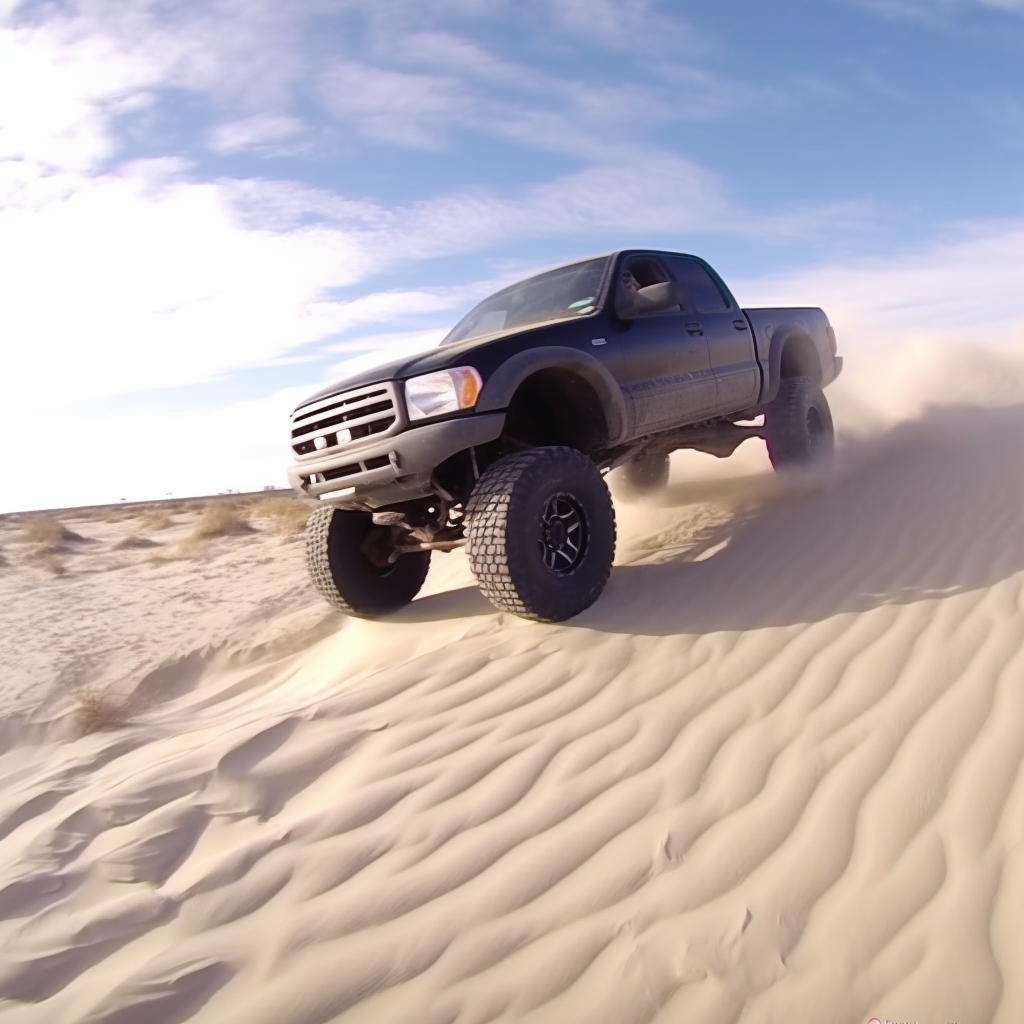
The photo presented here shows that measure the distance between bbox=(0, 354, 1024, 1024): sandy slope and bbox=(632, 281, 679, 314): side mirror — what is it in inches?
60.4

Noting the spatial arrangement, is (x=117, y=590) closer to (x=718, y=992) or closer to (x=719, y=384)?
(x=719, y=384)

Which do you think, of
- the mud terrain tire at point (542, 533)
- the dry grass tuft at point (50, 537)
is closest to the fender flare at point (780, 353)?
the mud terrain tire at point (542, 533)

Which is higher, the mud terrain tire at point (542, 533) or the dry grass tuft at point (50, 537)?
the dry grass tuft at point (50, 537)

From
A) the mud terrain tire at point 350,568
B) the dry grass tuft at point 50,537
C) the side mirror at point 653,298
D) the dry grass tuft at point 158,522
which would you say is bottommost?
the mud terrain tire at point 350,568

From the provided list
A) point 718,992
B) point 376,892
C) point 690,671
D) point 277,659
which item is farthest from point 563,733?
point 277,659

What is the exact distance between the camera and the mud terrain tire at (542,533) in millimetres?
3941

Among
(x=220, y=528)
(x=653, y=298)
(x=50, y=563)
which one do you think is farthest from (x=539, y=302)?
(x=220, y=528)

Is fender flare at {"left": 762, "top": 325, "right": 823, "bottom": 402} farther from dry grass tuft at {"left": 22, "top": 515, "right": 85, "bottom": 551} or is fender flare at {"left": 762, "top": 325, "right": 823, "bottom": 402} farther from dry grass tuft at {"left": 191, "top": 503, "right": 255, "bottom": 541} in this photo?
dry grass tuft at {"left": 22, "top": 515, "right": 85, "bottom": 551}

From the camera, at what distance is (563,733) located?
3229 millimetres

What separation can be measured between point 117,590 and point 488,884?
716 centimetres

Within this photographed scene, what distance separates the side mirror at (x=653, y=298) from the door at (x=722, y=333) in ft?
2.31

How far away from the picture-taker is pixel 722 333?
227 inches

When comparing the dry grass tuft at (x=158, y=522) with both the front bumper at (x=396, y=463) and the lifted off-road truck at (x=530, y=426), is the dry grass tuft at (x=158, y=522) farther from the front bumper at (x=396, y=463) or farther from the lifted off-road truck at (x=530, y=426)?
the front bumper at (x=396, y=463)

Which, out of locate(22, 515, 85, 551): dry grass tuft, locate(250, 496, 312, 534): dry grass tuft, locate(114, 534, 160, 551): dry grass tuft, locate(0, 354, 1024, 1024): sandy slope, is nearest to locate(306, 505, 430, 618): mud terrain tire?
locate(0, 354, 1024, 1024): sandy slope
